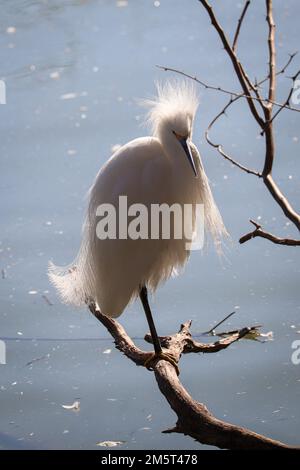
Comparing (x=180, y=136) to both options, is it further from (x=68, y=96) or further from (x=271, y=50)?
(x=68, y=96)

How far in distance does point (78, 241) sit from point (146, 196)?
143 cm

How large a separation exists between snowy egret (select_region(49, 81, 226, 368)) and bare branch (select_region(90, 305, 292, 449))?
0.07m

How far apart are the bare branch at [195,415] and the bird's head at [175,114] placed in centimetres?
41

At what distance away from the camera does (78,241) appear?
3289 millimetres

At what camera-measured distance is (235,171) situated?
11.8ft

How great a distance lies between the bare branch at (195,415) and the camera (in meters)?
1.38

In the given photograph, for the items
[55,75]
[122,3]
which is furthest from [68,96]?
[122,3]

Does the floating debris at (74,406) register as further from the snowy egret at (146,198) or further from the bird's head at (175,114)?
the bird's head at (175,114)

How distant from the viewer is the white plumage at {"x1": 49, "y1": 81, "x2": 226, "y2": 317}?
73.7 inches

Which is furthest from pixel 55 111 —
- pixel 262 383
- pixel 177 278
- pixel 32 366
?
pixel 262 383

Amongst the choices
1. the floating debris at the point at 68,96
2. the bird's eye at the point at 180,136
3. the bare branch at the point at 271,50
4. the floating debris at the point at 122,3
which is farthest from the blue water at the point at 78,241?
the bare branch at the point at 271,50

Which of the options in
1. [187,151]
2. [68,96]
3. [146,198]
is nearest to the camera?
[187,151]

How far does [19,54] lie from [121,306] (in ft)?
11.2

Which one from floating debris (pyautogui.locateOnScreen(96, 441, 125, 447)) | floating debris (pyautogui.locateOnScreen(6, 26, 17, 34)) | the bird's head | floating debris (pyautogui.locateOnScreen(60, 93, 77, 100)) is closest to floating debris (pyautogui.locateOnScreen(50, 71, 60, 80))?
floating debris (pyautogui.locateOnScreen(60, 93, 77, 100))
